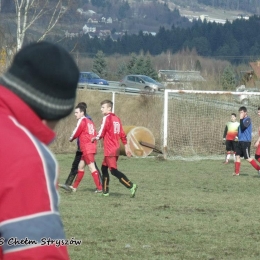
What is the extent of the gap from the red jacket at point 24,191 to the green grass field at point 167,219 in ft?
18.8

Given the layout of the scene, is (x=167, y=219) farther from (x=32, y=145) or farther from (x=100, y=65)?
(x=100, y=65)

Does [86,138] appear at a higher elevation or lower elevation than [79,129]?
lower

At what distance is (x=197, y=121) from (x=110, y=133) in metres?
13.5

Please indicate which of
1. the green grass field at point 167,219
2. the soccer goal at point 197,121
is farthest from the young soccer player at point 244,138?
the soccer goal at point 197,121

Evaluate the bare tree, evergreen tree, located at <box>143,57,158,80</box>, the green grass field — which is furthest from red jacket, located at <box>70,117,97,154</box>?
evergreen tree, located at <box>143,57,158,80</box>

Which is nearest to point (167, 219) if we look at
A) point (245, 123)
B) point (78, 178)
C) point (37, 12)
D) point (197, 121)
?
point (78, 178)

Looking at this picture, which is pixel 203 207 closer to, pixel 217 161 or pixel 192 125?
pixel 217 161

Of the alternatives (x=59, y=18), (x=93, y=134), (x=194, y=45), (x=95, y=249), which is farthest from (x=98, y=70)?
(x=194, y=45)

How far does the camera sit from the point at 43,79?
2.49m

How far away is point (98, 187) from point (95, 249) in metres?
6.02

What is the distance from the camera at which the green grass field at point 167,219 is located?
28.0 ft

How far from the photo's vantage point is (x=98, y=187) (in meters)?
14.6

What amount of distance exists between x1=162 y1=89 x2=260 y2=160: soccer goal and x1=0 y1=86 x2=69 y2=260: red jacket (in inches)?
893

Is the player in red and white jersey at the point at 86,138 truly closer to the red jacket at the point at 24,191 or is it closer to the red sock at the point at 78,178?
the red sock at the point at 78,178
